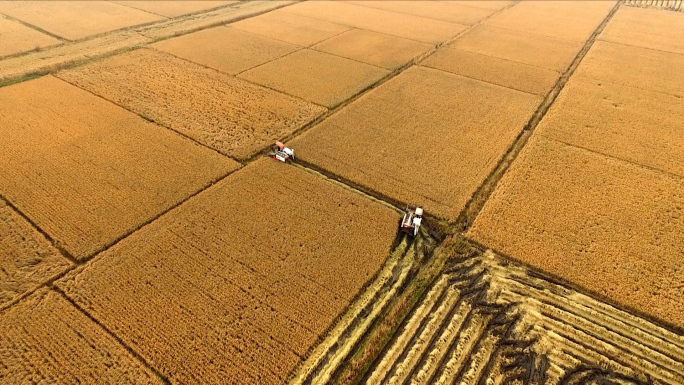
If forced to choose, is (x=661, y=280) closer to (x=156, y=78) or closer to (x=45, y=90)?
(x=156, y=78)

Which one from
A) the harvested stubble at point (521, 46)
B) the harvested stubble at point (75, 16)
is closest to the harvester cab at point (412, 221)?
the harvested stubble at point (521, 46)

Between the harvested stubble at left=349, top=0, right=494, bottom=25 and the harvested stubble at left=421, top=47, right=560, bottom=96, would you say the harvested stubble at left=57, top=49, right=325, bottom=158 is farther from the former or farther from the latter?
the harvested stubble at left=349, top=0, right=494, bottom=25

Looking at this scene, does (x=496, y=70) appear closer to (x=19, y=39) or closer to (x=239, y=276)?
(x=239, y=276)

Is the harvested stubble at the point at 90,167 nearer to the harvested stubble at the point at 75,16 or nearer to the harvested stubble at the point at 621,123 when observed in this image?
the harvested stubble at the point at 75,16

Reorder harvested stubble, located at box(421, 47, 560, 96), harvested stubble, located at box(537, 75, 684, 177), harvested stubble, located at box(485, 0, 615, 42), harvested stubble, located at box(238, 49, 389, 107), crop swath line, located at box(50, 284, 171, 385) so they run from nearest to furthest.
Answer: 1. crop swath line, located at box(50, 284, 171, 385)
2. harvested stubble, located at box(537, 75, 684, 177)
3. harvested stubble, located at box(238, 49, 389, 107)
4. harvested stubble, located at box(421, 47, 560, 96)
5. harvested stubble, located at box(485, 0, 615, 42)

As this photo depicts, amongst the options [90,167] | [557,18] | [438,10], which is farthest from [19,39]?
[557,18]

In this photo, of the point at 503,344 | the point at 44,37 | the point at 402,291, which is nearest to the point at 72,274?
the point at 402,291

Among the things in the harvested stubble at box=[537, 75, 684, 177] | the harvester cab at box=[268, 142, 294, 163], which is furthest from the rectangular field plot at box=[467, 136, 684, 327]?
the harvester cab at box=[268, 142, 294, 163]
